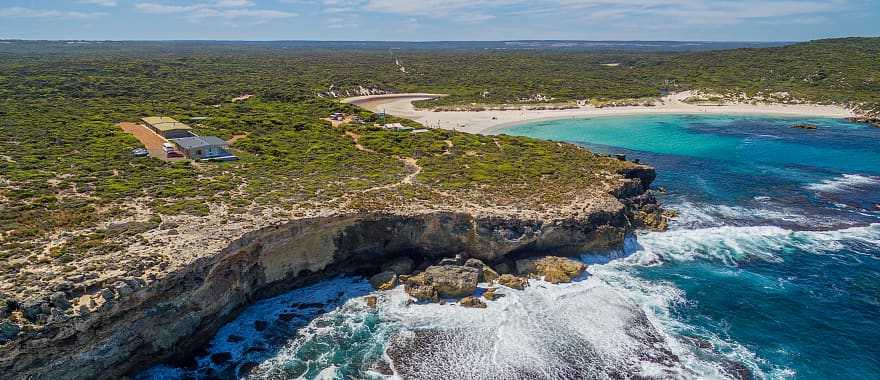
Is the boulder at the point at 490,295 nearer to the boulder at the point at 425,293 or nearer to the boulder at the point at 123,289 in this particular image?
the boulder at the point at 425,293

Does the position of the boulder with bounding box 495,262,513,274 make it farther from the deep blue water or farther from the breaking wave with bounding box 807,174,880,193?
the breaking wave with bounding box 807,174,880,193

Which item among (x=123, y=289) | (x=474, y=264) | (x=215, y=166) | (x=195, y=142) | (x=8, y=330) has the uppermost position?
(x=195, y=142)

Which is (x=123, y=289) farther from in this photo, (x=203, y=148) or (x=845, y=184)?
(x=845, y=184)

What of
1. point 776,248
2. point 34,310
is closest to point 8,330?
point 34,310

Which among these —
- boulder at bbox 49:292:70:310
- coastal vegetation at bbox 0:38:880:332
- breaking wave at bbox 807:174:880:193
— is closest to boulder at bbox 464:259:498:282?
coastal vegetation at bbox 0:38:880:332

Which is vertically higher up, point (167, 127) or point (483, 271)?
point (167, 127)

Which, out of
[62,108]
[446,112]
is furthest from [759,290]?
[62,108]
